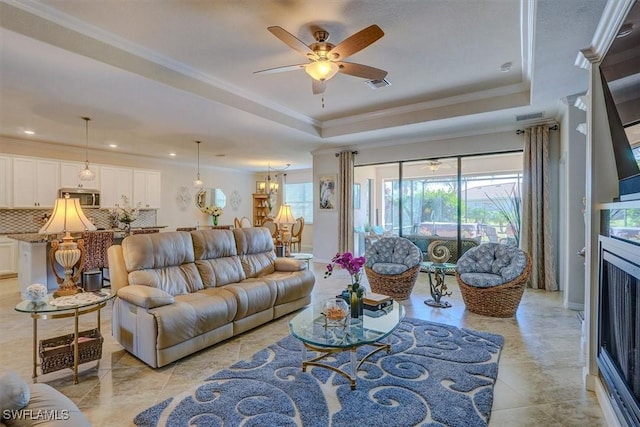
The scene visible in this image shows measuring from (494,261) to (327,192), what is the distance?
3.99 metres

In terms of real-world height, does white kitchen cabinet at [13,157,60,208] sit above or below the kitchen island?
above

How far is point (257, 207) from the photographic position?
1136 centimetres

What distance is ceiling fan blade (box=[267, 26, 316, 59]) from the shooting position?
241 centimetres

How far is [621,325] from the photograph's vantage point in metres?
1.85

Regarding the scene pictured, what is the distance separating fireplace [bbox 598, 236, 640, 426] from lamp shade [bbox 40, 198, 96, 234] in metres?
3.85

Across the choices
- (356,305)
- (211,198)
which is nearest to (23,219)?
(211,198)

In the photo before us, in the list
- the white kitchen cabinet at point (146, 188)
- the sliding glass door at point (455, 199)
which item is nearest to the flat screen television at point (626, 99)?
the sliding glass door at point (455, 199)

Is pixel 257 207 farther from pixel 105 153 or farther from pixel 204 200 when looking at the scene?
pixel 105 153

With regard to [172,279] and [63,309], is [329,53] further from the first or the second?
[63,309]

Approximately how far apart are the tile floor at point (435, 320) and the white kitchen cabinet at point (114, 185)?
358 centimetres

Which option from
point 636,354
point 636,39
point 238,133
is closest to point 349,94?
point 238,133

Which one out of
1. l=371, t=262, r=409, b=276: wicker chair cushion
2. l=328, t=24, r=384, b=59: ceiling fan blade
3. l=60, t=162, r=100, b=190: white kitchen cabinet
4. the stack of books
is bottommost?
the stack of books

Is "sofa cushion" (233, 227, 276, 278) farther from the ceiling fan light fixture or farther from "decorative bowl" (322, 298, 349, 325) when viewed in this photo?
the ceiling fan light fixture

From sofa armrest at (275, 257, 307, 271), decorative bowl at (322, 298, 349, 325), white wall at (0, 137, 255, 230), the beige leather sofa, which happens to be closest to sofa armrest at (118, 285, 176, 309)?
the beige leather sofa
